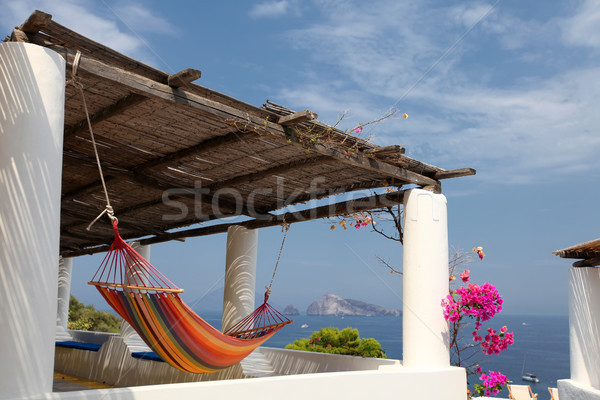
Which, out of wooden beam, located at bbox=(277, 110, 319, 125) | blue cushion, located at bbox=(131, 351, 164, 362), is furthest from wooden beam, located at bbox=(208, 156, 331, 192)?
blue cushion, located at bbox=(131, 351, 164, 362)

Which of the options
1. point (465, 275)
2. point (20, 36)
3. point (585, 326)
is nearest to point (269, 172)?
point (465, 275)

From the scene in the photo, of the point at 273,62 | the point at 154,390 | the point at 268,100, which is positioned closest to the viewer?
the point at 154,390

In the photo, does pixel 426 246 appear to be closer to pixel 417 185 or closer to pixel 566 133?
pixel 417 185

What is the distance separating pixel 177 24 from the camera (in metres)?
68.1

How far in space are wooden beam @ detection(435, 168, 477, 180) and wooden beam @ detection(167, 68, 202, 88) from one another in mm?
2556

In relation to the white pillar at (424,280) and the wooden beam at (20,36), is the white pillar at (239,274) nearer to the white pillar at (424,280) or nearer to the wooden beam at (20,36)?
the white pillar at (424,280)

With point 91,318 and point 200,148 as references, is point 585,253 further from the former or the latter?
point 91,318

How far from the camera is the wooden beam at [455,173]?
4.70 meters

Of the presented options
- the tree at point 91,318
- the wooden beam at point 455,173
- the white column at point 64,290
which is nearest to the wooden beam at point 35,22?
the wooden beam at point 455,173

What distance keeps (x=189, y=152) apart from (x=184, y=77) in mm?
1415

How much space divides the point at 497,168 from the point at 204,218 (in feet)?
217

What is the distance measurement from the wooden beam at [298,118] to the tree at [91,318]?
38.7 ft

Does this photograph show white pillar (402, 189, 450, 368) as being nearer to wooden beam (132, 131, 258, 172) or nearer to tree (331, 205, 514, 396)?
tree (331, 205, 514, 396)

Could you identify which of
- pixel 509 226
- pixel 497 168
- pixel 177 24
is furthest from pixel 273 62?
pixel 509 226
